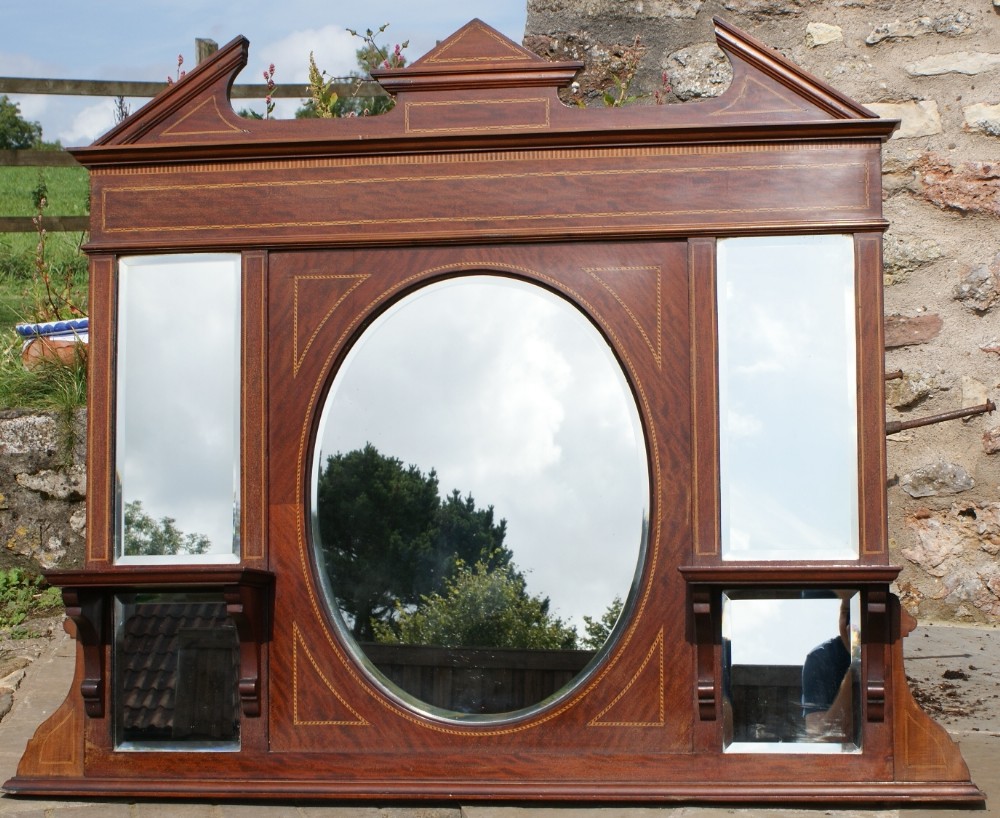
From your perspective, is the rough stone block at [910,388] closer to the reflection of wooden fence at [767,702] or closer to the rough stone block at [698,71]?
the rough stone block at [698,71]

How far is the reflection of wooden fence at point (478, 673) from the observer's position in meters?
2.78

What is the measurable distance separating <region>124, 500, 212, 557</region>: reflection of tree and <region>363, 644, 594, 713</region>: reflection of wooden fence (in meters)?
0.47

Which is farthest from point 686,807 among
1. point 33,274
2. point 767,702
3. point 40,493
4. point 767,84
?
point 33,274

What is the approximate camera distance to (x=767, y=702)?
2729 millimetres

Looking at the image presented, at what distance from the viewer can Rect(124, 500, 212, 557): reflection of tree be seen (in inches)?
112

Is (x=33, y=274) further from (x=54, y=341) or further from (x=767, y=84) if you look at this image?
(x=767, y=84)

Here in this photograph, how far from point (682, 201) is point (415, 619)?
1.11 m

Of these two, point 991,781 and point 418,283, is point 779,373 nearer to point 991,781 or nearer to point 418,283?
point 418,283

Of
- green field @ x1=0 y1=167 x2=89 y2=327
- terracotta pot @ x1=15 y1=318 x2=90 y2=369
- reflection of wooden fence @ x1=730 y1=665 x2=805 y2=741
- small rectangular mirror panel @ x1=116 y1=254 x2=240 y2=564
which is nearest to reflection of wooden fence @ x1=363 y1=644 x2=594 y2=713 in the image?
reflection of wooden fence @ x1=730 y1=665 x2=805 y2=741

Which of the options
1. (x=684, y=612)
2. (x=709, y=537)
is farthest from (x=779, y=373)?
(x=684, y=612)

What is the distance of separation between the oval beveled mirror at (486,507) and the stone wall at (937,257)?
1602 mm

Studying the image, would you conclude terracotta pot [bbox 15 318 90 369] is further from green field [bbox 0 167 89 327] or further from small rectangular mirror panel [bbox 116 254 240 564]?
small rectangular mirror panel [bbox 116 254 240 564]

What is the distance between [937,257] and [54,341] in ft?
11.1

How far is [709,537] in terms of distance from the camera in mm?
2758
